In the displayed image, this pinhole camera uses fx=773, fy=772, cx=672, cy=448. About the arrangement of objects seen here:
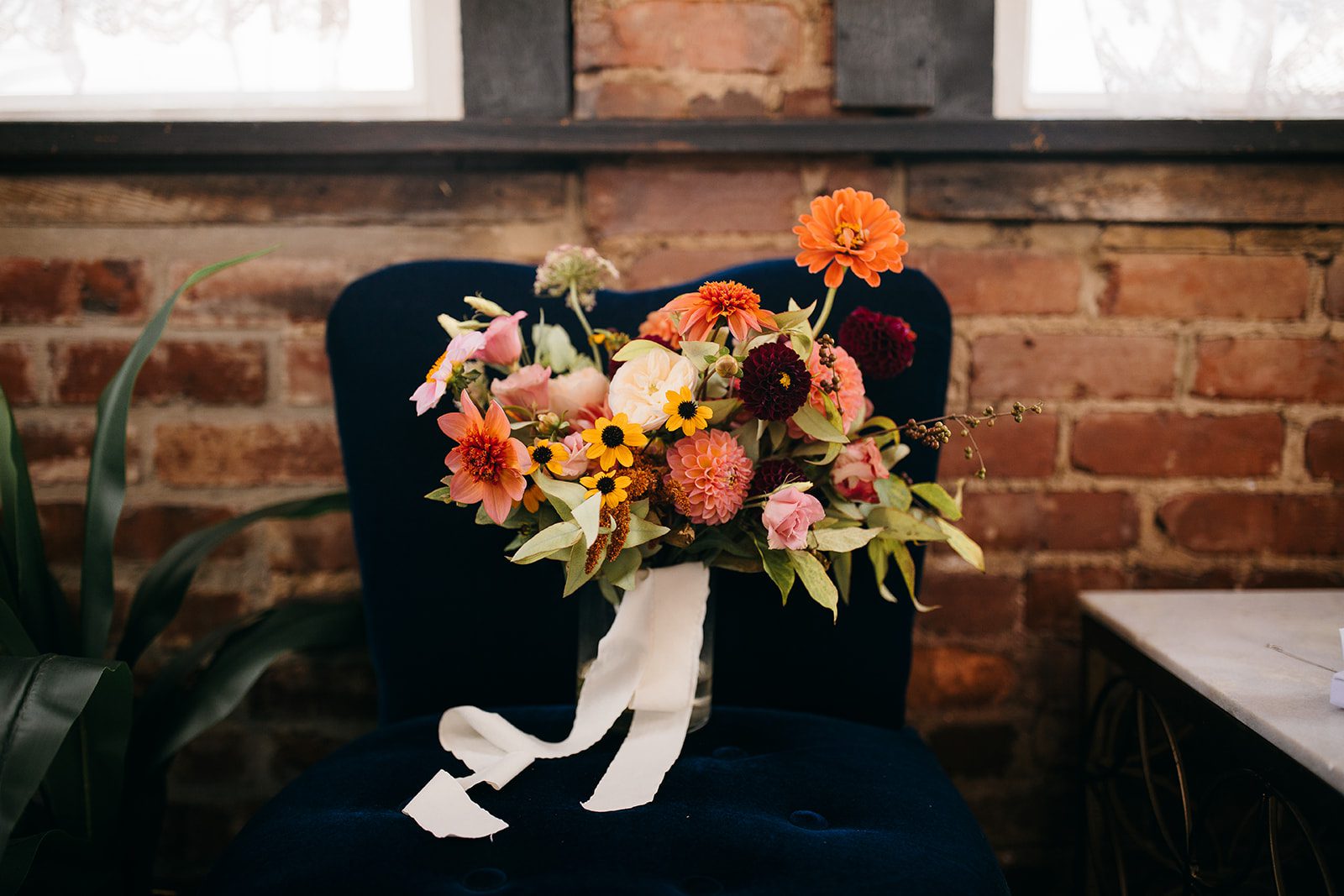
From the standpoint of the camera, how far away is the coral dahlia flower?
0.55 metres

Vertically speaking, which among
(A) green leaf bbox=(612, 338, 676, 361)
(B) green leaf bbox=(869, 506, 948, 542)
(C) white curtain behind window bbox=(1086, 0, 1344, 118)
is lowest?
(B) green leaf bbox=(869, 506, 948, 542)

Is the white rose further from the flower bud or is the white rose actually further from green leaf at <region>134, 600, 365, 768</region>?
green leaf at <region>134, 600, 365, 768</region>

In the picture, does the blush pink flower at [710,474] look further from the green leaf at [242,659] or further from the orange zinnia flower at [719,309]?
the green leaf at [242,659]

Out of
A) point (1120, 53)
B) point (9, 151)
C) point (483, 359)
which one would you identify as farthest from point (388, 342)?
point (1120, 53)

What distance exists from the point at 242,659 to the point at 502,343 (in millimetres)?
488

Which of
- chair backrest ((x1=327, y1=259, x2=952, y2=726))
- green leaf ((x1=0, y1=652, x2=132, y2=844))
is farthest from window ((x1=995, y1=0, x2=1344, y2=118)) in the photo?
green leaf ((x1=0, y1=652, x2=132, y2=844))

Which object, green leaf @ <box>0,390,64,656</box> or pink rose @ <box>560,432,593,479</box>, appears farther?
A: green leaf @ <box>0,390,64,656</box>

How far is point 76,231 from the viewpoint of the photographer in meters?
0.99

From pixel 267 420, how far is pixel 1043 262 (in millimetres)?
1027

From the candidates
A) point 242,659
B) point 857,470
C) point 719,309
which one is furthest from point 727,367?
point 242,659

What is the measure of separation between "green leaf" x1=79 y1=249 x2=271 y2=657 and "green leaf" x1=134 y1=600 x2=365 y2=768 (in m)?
0.10

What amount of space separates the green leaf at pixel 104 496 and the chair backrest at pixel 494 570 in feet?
0.57

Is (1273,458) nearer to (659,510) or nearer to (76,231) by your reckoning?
(659,510)

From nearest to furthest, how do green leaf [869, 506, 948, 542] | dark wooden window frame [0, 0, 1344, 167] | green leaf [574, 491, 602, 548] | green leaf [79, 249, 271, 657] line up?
green leaf [574, 491, 602, 548]
green leaf [869, 506, 948, 542]
green leaf [79, 249, 271, 657]
dark wooden window frame [0, 0, 1344, 167]
